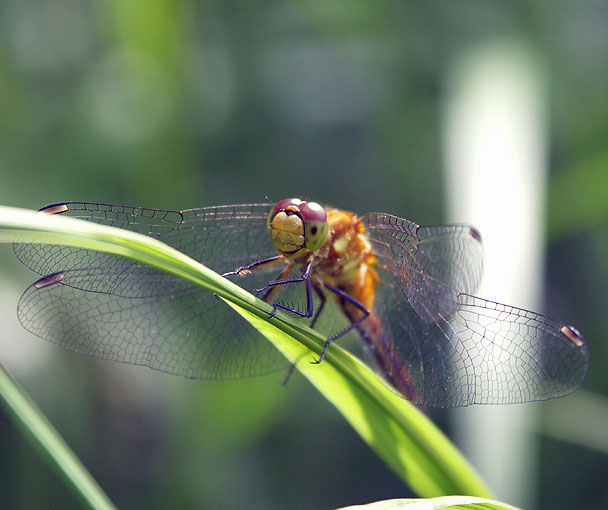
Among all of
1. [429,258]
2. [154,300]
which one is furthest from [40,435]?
[429,258]

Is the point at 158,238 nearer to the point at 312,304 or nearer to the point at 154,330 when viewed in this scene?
the point at 154,330

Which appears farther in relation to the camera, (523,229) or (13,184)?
(13,184)

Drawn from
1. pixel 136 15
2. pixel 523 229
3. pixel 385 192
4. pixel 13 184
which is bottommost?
pixel 523 229

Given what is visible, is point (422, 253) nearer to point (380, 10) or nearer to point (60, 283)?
point (60, 283)

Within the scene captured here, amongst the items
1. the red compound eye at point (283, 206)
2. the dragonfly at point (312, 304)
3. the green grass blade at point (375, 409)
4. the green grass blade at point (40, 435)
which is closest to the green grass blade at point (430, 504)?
the green grass blade at point (375, 409)

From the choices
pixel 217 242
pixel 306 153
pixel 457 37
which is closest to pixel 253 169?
pixel 306 153

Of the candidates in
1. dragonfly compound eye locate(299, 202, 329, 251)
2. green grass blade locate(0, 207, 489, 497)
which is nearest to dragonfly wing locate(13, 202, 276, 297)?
dragonfly compound eye locate(299, 202, 329, 251)

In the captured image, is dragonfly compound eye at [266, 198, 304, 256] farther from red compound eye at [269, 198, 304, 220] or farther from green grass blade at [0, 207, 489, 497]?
green grass blade at [0, 207, 489, 497]
